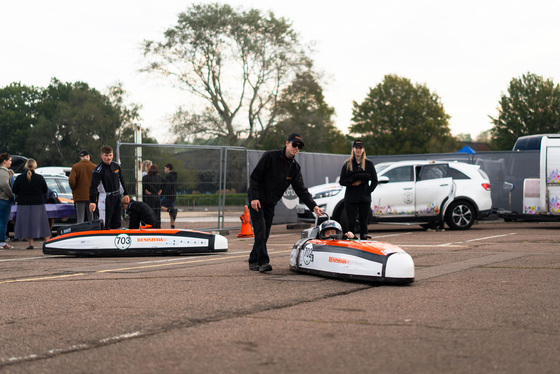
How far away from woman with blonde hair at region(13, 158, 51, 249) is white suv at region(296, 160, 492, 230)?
671cm

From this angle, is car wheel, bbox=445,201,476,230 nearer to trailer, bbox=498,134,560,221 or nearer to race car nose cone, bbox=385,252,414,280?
trailer, bbox=498,134,560,221

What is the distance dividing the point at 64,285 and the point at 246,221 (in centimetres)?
957

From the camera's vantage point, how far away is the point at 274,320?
5688 millimetres

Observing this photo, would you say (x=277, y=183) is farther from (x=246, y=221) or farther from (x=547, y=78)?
(x=547, y=78)

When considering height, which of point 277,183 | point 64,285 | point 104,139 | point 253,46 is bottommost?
point 64,285

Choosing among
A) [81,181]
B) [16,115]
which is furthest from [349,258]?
[16,115]

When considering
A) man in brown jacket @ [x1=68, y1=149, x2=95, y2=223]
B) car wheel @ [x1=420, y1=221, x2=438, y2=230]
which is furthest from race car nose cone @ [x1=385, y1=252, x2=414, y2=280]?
car wheel @ [x1=420, y1=221, x2=438, y2=230]

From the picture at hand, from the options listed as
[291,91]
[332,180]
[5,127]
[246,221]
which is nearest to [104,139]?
[5,127]

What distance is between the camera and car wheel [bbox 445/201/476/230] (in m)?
18.3

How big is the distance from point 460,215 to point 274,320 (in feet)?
44.4

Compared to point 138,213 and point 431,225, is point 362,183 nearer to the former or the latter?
point 138,213

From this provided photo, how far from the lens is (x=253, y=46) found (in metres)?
46.0

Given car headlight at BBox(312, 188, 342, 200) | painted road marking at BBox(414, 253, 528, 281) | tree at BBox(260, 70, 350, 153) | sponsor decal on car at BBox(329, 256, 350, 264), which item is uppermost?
tree at BBox(260, 70, 350, 153)

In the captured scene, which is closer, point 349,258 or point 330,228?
point 349,258
